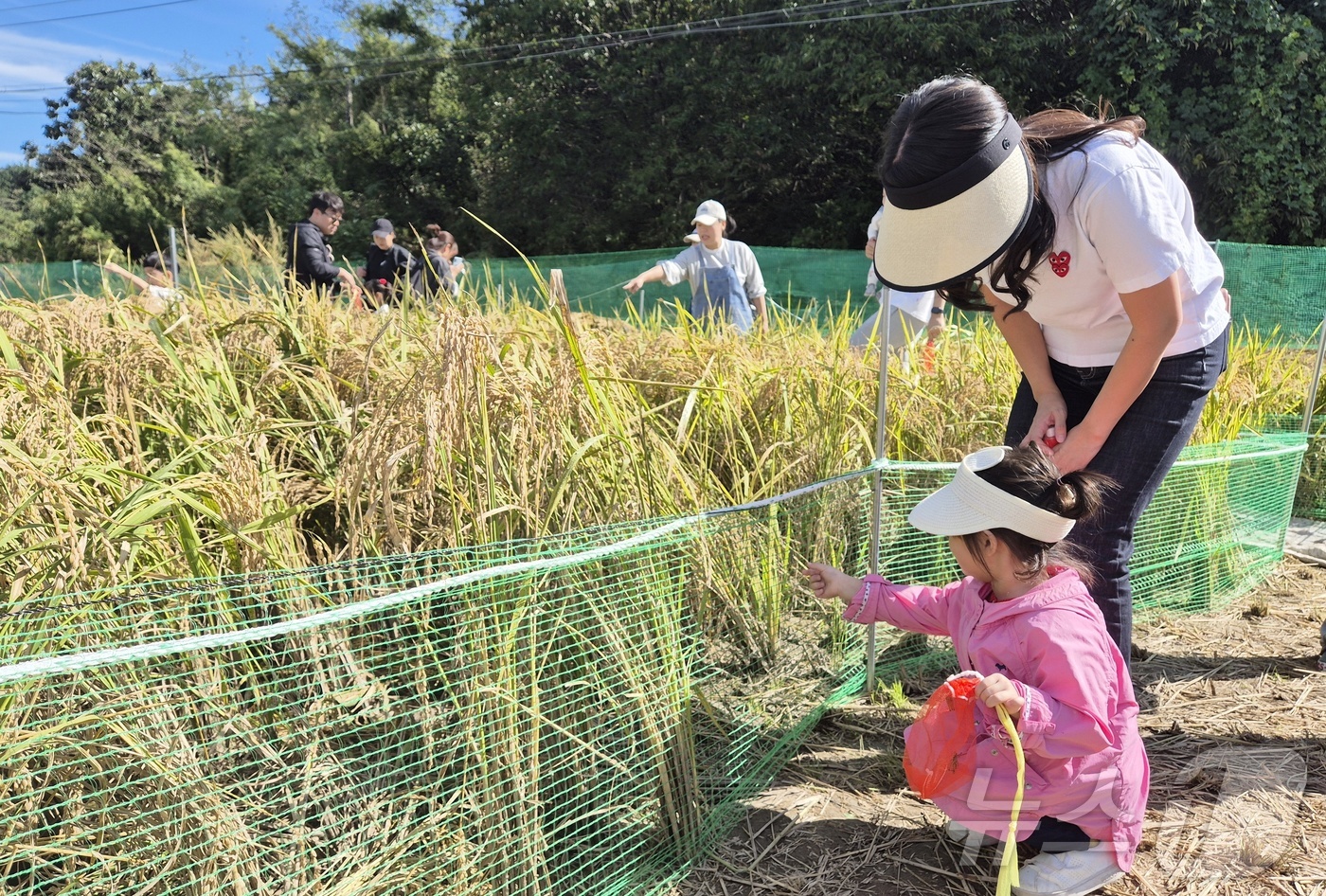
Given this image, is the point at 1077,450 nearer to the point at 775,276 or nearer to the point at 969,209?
the point at 969,209

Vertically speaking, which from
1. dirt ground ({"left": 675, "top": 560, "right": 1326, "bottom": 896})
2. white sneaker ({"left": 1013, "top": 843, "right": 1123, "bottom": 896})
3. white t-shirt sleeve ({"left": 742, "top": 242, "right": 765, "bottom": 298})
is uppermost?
white t-shirt sleeve ({"left": 742, "top": 242, "right": 765, "bottom": 298})

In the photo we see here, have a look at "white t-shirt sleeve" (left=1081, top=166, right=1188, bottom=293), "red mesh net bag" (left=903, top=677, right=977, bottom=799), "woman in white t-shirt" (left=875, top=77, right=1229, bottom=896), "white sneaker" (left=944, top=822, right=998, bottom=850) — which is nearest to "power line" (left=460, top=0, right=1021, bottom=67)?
"woman in white t-shirt" (left=875, top=77, right=1229, bottom=896)

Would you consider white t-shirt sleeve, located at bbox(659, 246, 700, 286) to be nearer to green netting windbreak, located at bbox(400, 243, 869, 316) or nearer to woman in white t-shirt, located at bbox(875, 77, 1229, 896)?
woman in white t-shirt, located at bbox(875, 77, 1229, 896)

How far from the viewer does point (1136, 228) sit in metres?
1.47

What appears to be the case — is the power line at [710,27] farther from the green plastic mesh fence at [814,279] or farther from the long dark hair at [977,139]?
the long dark hair at [977,139]

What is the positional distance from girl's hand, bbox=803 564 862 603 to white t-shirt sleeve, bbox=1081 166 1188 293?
0.73 m

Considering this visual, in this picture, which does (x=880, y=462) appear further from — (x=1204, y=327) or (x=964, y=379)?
(x=964, y=379)

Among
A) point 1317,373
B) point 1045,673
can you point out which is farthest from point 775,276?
point 1045,673

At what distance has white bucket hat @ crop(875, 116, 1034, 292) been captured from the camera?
1427mm

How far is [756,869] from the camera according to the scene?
1.73m

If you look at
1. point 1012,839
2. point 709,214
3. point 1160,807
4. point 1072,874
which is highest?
point 709,214

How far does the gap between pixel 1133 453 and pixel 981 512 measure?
40cm

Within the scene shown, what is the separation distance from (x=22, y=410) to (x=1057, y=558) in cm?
212

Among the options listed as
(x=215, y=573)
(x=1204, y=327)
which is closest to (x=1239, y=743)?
(x=1204, y=327)
